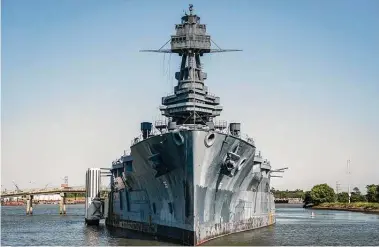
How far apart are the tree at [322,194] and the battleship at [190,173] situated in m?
75.0

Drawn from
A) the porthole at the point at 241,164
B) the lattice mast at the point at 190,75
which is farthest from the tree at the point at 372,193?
the porthole at the point at 241,164

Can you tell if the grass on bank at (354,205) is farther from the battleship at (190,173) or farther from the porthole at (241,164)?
the porthole at (241,164)

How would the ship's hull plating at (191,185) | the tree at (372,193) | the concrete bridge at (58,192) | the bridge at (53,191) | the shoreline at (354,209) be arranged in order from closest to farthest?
1. the ship's hull plating at (191,185)
2. the bridge at (53,191)
3. the concrete bridge at (58,192)
4. the shoreline at (354,209)
5. the tree at (372,193)

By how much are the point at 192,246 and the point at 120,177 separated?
61.9 ft

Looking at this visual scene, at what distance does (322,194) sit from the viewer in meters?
122

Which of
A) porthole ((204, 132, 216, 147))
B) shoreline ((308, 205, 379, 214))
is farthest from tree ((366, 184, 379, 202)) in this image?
porthole ((204, 132, 216, 147))

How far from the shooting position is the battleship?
30.8 metres

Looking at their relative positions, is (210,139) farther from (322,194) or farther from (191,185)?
(322,194)

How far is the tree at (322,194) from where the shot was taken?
12112 cm

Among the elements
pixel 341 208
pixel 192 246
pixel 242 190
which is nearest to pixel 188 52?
pixel 242 190

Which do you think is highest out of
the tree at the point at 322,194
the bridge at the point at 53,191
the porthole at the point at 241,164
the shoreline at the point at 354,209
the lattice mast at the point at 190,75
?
the lattice mast at the point at 190,75

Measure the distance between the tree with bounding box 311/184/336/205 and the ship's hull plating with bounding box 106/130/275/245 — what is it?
85.5 metres

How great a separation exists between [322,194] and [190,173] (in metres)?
98.3

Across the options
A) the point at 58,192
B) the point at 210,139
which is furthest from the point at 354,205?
the point at 210,139
